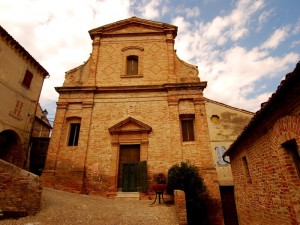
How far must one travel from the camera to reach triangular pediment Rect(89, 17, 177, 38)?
47.7 feet

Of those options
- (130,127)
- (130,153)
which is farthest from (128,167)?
(130,127)

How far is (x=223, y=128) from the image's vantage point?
539 inches

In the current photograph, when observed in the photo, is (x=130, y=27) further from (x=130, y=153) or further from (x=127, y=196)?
(x=127, y=196)

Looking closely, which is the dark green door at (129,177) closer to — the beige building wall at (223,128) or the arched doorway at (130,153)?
the arched doorway at (130,153)

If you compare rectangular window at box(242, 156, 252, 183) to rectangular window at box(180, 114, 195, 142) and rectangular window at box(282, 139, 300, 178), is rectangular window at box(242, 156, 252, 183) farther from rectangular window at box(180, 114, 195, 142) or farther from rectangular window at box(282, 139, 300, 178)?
rectangular window at box(180, 114, 195, 142)

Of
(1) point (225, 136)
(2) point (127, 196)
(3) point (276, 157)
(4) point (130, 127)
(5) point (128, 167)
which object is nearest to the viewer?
(3) point (276, 157)

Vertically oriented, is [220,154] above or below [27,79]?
below

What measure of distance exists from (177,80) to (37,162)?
10.7m

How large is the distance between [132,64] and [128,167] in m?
6.85

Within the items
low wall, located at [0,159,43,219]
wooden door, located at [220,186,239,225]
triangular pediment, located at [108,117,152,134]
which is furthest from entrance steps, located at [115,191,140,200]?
wooden door, located at [220,186,239,225]

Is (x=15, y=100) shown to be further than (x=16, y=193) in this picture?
Yes

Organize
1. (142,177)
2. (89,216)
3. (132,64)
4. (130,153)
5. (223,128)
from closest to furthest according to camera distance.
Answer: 1. (89,216)
2. (142,177)
3. (130,153)
4. (223,128)
5. (132,64)

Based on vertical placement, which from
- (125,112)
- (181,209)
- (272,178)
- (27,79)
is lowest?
(181,209)

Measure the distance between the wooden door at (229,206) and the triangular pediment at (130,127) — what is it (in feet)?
20.4
